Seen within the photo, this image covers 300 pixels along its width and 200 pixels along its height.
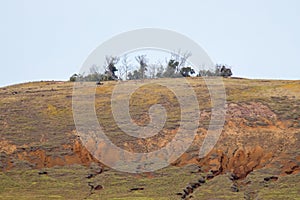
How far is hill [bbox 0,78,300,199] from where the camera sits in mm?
35719

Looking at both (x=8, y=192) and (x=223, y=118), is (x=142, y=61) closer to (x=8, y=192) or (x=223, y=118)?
(x=223, y=118)

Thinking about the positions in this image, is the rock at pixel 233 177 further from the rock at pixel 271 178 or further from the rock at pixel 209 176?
the rock at pixel 271 178

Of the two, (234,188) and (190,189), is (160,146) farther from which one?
(234,188)

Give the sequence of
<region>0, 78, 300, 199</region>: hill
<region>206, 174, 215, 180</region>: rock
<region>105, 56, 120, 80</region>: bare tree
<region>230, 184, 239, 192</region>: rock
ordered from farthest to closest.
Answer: <region>105, 56, 120, 80</region>: bare tree → <region>206, 174, 215, 180</region>: rock → <region>0, 78, 300, 199</region>: hill → <region>230, 184, 239, 192</region>: rock

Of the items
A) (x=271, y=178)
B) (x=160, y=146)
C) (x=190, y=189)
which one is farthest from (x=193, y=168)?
(x=271, y=178)

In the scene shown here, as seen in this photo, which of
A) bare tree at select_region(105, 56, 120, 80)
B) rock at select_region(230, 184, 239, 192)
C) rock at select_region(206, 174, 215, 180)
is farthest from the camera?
bare tree at select_region(105, 56, 120, 80)

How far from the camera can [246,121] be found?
46375 mm

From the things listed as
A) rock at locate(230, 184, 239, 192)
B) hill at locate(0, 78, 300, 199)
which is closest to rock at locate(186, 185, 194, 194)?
hill at locate(0, 78, 300, 199)

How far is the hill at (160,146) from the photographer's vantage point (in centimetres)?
3572

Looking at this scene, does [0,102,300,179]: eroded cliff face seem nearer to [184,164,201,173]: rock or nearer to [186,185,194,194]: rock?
[184,164,201,173]: rock

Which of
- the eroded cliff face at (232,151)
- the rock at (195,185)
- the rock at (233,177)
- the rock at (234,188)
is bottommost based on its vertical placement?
the rock at (234,188)

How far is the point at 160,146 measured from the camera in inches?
1700

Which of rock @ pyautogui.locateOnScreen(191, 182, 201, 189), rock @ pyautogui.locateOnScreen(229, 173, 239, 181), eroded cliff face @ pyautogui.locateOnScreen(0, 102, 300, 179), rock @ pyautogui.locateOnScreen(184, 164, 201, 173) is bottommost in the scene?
rock @ pyautogui.locateOnScreen(191, 182, 201, 189)

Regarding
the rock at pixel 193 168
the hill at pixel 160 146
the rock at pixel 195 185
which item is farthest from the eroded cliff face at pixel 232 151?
the rock at pixel 195 185
